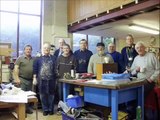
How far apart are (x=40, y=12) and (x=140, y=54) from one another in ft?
15.0

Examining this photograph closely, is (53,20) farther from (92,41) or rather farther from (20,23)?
(92,41)

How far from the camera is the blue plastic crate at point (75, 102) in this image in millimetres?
3104

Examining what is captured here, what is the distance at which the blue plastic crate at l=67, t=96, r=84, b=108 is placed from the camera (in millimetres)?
3104

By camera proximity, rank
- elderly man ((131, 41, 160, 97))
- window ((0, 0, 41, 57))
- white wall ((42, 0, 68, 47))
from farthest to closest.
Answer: white wall ((42, 0, 68, 47)), window ((0, 0, 41, 57)), elderly man ((131, 41, 160, 97))

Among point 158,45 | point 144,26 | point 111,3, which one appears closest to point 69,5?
point 111,3

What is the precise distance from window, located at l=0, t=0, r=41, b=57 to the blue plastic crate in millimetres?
3744

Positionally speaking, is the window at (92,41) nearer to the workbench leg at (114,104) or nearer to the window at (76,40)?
the window at (76,40)

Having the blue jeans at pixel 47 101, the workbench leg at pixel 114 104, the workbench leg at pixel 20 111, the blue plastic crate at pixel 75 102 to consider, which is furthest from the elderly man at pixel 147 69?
the workbench leg at pixel 20 111

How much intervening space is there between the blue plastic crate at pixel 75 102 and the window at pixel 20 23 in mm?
3744

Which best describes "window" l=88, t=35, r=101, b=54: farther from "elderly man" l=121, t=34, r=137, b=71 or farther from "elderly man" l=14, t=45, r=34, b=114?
"elderly man" l=121, t=34, r=137, b=71

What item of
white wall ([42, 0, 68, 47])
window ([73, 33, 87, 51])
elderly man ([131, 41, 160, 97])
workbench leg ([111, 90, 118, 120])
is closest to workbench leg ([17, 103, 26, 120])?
workbench leg ([111, 90, 118, 120])

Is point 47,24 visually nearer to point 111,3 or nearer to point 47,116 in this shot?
point 111,3

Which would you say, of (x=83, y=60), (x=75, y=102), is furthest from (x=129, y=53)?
(x=75, y=102)

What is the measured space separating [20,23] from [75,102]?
4.41m
